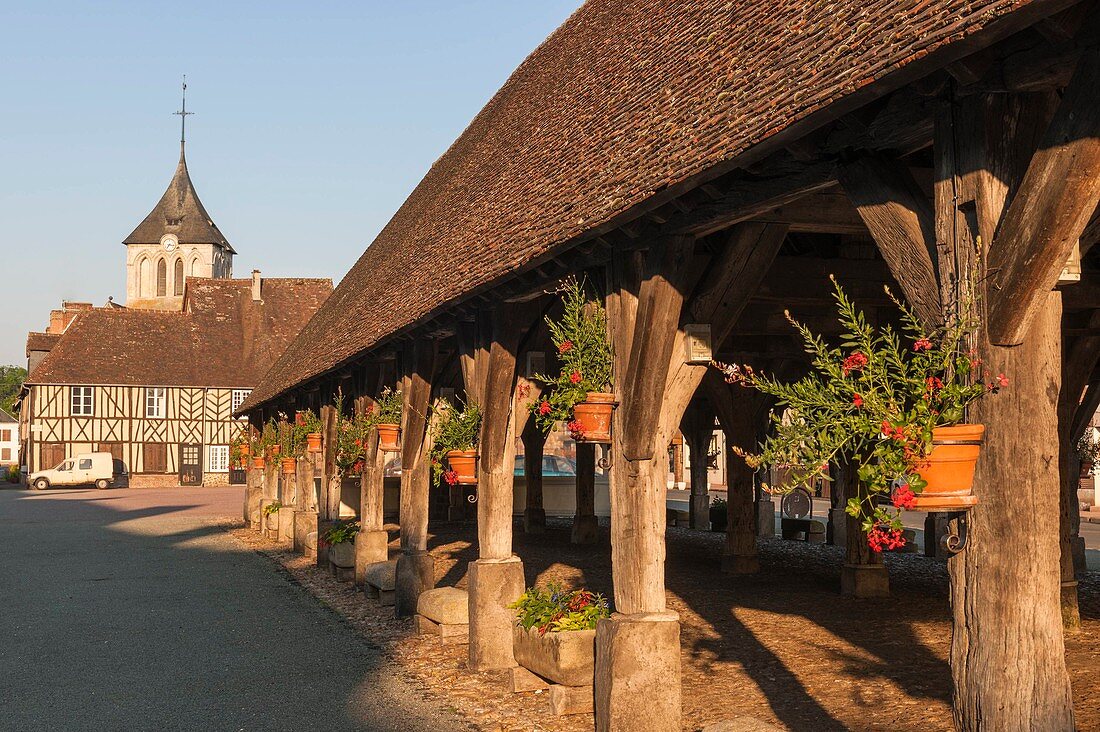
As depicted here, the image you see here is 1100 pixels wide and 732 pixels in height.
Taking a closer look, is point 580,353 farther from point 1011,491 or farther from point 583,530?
point 583,530

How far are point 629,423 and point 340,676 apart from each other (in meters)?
4.10

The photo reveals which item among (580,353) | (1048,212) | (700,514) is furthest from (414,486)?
(700,514)

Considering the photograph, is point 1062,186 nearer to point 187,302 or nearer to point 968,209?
point 968,209

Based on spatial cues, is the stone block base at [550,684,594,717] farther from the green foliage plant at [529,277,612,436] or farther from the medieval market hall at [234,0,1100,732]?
the green foliage plant at [529,277,612,436]

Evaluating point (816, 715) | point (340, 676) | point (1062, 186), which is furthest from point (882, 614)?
point (1062, 186)

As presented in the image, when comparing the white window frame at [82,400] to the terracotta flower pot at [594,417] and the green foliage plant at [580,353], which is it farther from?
the terracotta flower pot at [594,417]

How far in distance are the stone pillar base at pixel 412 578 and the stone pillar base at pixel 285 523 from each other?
33.5 ft

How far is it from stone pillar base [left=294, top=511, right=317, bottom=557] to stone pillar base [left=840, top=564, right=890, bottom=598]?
9.97 meters

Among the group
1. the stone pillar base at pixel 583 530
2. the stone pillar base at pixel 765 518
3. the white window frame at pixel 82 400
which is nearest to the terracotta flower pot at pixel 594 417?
the stone pillar base at pixel 583 530

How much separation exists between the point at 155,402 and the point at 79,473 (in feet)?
15.0

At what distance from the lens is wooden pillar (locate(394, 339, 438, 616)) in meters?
11.9

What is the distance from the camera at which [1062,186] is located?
334 centimetres

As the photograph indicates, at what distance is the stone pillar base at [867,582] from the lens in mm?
12484

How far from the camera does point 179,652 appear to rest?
10.5 m
